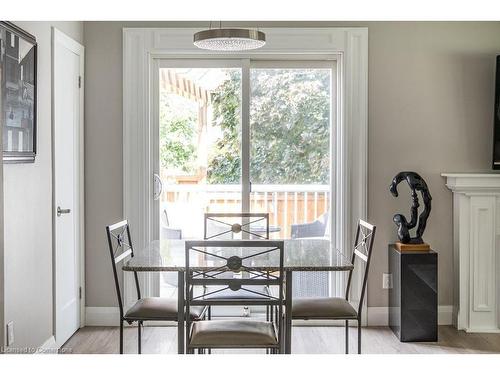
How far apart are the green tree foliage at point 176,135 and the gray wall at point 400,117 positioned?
0.33 metres

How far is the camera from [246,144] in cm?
426

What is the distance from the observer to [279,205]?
4281 mm

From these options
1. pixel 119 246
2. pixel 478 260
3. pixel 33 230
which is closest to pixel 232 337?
pixel 119 246

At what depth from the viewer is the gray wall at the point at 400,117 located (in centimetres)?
411

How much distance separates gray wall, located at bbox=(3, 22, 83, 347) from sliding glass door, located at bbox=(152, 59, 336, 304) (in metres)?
1.05

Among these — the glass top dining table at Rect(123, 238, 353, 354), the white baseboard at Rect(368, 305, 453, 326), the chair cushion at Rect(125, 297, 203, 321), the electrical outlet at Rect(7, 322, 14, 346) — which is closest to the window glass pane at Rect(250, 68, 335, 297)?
the white baseboard at Rect(368, 305, 453, 326)

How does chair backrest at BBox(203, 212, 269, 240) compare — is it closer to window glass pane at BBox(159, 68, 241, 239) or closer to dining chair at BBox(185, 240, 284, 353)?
window glass pane at BBox(159, 68, 241, 239)

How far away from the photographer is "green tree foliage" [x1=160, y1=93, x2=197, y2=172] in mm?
4246

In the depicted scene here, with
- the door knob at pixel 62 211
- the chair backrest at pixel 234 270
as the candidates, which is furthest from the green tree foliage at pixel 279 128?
the chair backrest at pixel 234 270

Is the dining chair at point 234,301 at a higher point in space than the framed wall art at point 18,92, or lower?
lower

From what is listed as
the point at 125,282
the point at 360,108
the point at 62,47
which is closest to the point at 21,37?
the point at 62,47

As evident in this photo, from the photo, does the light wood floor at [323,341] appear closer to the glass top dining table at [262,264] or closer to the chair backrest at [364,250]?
the chair backrest at [364,250]

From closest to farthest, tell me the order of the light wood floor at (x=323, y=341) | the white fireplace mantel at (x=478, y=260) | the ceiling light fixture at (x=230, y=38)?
the ceiling light fixture at (x=230, y=38) < the light wood floor at (x=323, y=341) < the white fireplace mantel at (x=478, y=260)

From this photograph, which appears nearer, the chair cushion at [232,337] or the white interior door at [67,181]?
the chair cushion at [232,337]
